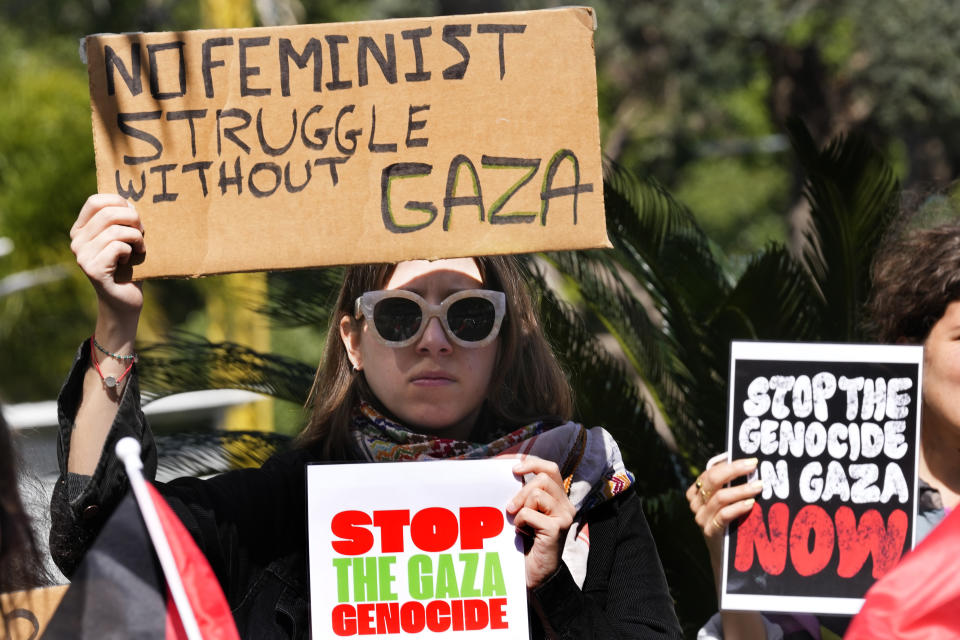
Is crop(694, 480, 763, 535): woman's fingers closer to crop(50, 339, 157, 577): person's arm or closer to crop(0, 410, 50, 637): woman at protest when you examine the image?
crop(50, 339, 157, 577): person's arm

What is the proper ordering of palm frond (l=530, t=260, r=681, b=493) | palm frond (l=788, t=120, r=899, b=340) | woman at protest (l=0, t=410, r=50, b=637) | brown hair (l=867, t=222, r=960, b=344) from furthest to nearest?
1. palm frond (l=788, t=120, r=899, b=340)
2. palm frond (l=530, t=260, r=681, b=493)
3. brown hair (l=867, t=222, r=960, b=344)
4. woman at protest (l=0, t=410, r=50, b=637)

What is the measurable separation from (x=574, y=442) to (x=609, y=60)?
16858 mm

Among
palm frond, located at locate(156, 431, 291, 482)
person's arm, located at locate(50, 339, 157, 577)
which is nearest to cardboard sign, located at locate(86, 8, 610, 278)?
person's arm, located at locate(50, 339, 157, 577)

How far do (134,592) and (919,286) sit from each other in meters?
1.71

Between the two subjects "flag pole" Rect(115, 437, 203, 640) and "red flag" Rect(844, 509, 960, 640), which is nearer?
"flag pole" Rect(115, 437, 203, 640)

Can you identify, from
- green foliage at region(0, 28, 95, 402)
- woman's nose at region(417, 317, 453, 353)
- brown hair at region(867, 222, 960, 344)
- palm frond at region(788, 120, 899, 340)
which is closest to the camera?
woman's nose at region(417, 317, 453, 353)

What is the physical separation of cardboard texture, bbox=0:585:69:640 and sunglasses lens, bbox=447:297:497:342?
863mm

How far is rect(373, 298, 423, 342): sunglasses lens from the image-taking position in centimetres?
244

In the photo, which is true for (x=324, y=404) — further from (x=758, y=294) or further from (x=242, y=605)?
(x=758, y=294)

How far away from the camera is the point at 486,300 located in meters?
2.46

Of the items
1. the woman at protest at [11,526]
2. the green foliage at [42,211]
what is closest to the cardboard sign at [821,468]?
the woman at protest at [11,526]

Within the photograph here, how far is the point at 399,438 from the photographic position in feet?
8.15

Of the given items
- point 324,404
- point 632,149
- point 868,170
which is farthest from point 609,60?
point 324,404

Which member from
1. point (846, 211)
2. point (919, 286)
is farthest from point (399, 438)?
point (846, 211)
